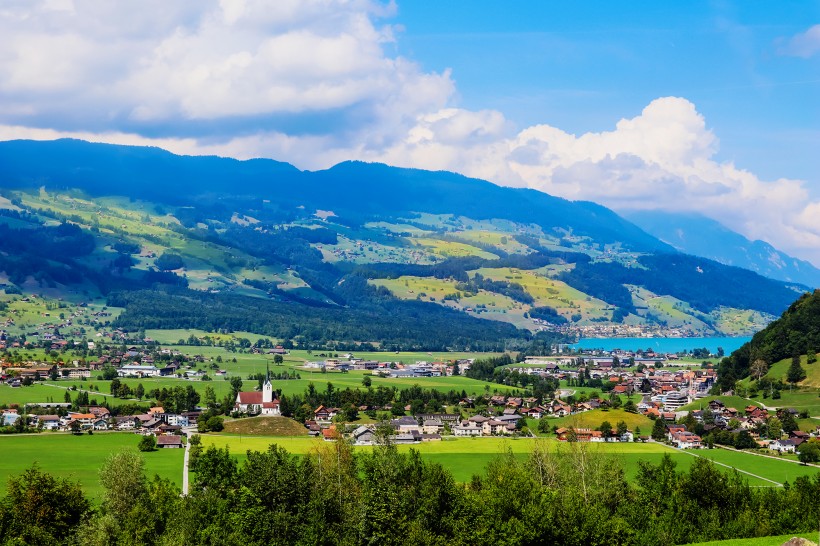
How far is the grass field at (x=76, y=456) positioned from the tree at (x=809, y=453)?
→ 52407 mm

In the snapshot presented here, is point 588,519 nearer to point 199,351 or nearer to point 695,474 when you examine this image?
point 695,474

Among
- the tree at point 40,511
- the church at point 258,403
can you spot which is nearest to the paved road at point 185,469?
the tree at point 40,511

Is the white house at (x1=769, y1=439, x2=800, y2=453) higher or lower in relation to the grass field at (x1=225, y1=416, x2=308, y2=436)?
lower

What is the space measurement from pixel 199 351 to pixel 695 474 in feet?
495

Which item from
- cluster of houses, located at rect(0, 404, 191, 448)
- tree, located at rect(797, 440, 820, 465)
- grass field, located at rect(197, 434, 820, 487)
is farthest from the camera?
cluster of houses, located at rect(0, 404, 191, 448)

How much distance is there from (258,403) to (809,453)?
60898 mm

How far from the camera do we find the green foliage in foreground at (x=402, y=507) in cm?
4753

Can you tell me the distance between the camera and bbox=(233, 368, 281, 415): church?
11369 centimetres

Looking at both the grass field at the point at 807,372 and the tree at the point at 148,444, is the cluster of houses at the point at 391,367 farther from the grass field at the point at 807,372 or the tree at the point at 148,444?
the tree at the point at 148,444

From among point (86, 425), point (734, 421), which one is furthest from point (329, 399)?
point (734, 421)

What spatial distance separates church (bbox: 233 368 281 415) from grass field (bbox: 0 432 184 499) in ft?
62.2

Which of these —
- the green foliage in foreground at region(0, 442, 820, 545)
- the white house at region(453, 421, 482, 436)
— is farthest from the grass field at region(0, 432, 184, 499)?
the white house at region(453, 421, 482, 436)

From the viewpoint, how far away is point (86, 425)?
103 metres

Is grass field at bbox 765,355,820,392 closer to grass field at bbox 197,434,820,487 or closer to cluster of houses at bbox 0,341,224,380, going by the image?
grass field at bbox 197,434,820,487
